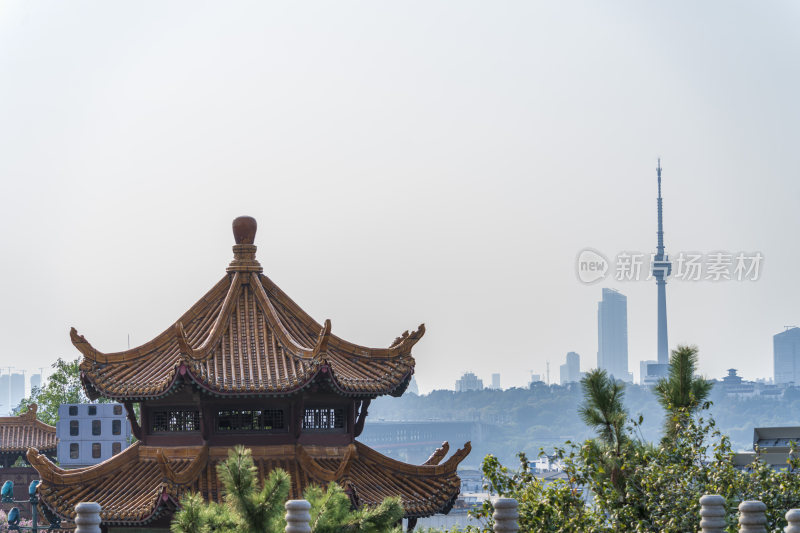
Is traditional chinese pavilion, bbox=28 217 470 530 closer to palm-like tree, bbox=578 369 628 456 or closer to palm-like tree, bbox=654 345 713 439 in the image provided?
palm-like tree, bbox=578 369 628 456

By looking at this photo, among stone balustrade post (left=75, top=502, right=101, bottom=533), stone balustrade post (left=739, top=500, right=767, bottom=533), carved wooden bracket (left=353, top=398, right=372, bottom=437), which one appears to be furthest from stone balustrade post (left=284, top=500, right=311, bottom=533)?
carved wooden bracket (left=353, top=398, right=372, bottom=437)

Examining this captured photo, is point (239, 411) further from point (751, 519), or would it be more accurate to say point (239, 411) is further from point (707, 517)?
point (751, 519)

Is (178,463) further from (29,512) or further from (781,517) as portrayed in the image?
(29,512)

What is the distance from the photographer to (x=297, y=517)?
19.4 m

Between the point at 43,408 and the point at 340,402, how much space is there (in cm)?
6636

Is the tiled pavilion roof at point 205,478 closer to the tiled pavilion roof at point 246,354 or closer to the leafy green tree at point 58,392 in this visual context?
the tiled pavilion roof at point 246,354

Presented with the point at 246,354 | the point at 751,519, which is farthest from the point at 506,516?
the point at 246,354

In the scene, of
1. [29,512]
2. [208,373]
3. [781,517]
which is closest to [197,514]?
[208,373]

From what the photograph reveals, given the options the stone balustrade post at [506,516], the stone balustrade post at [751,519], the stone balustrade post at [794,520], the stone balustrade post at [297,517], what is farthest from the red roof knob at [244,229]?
the stone balustrade post at [794,520]

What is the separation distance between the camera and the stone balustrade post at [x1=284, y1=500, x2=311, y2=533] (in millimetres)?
19406

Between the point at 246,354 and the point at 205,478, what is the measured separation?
8.45ft

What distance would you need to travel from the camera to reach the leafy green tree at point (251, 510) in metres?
20.4

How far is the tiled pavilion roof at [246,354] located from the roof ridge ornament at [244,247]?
0.02m

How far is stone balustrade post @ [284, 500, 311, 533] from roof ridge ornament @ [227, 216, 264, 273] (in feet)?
38.5
